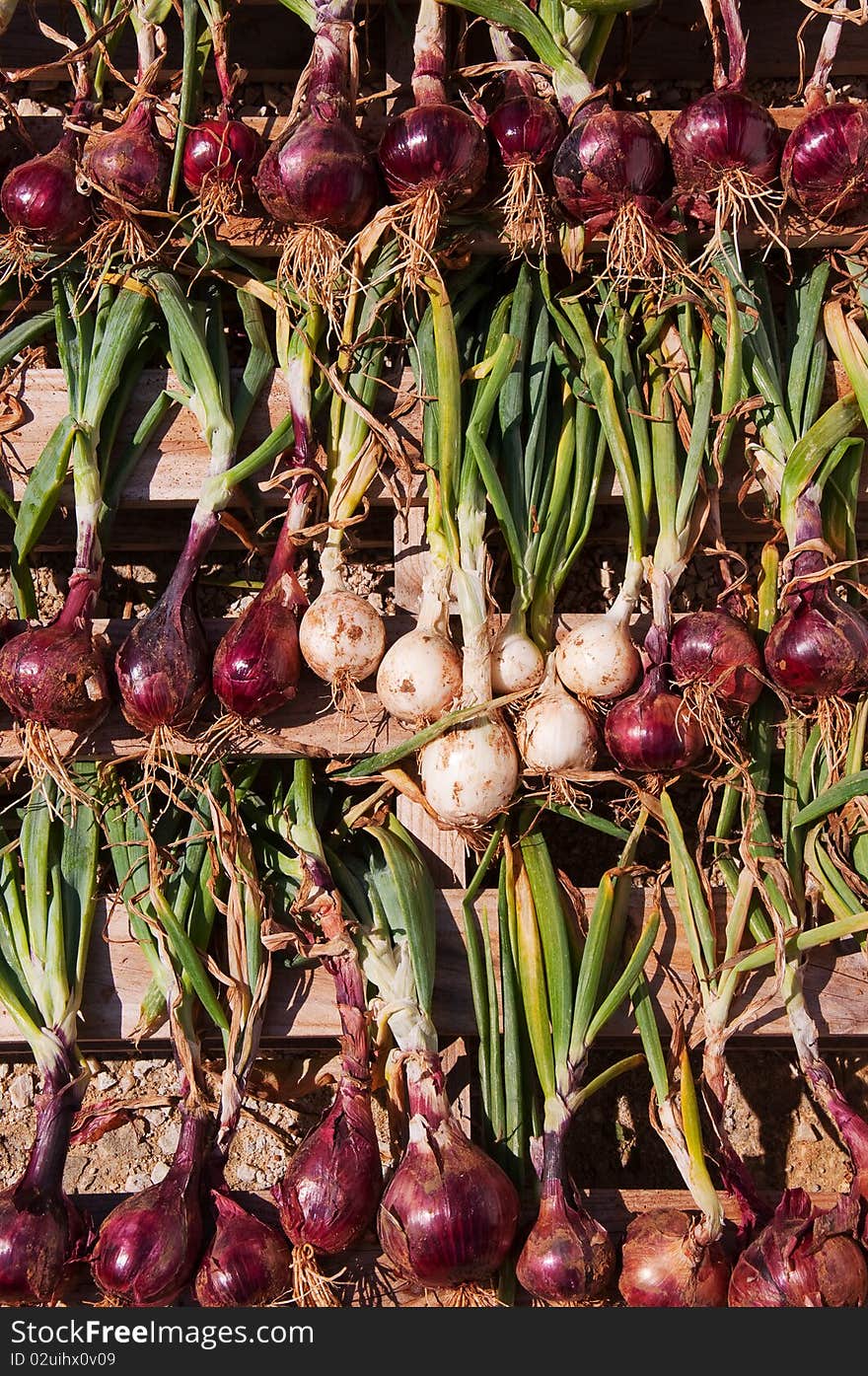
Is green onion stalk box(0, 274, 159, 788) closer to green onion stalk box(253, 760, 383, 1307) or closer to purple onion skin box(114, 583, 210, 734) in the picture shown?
purple onion skin box(114, 583, 210, 734)

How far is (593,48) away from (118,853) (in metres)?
1.54

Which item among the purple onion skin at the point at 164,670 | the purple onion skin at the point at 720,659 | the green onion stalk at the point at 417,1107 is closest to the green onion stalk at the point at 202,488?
the purple onion skin at the point at 164,670

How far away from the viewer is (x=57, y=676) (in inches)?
58.0

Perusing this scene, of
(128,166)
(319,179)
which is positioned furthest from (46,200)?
(319,179)

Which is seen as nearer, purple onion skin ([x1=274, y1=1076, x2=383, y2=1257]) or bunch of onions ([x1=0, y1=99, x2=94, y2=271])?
purple onion skin ([x1=274, y1=1076, x2=383, y2=1257])

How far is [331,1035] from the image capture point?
1550mm

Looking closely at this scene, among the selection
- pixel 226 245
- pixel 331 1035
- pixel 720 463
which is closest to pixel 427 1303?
pixel 331 1035

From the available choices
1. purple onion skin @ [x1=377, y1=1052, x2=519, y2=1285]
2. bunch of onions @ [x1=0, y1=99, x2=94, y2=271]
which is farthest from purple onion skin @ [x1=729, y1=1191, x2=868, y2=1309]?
bunch of onions @ [x1=0, y1=99, x2=94, y2=271]

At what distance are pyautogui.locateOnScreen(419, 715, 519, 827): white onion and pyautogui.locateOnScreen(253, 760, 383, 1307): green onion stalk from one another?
8.5 inches

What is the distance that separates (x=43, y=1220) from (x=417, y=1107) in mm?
543

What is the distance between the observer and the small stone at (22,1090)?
6.19 feet

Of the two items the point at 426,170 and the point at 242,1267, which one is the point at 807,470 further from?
the point at 242,1267

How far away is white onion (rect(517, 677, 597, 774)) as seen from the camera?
4.78 ft

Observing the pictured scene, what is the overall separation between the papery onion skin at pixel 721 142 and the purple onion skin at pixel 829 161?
0.03 m
